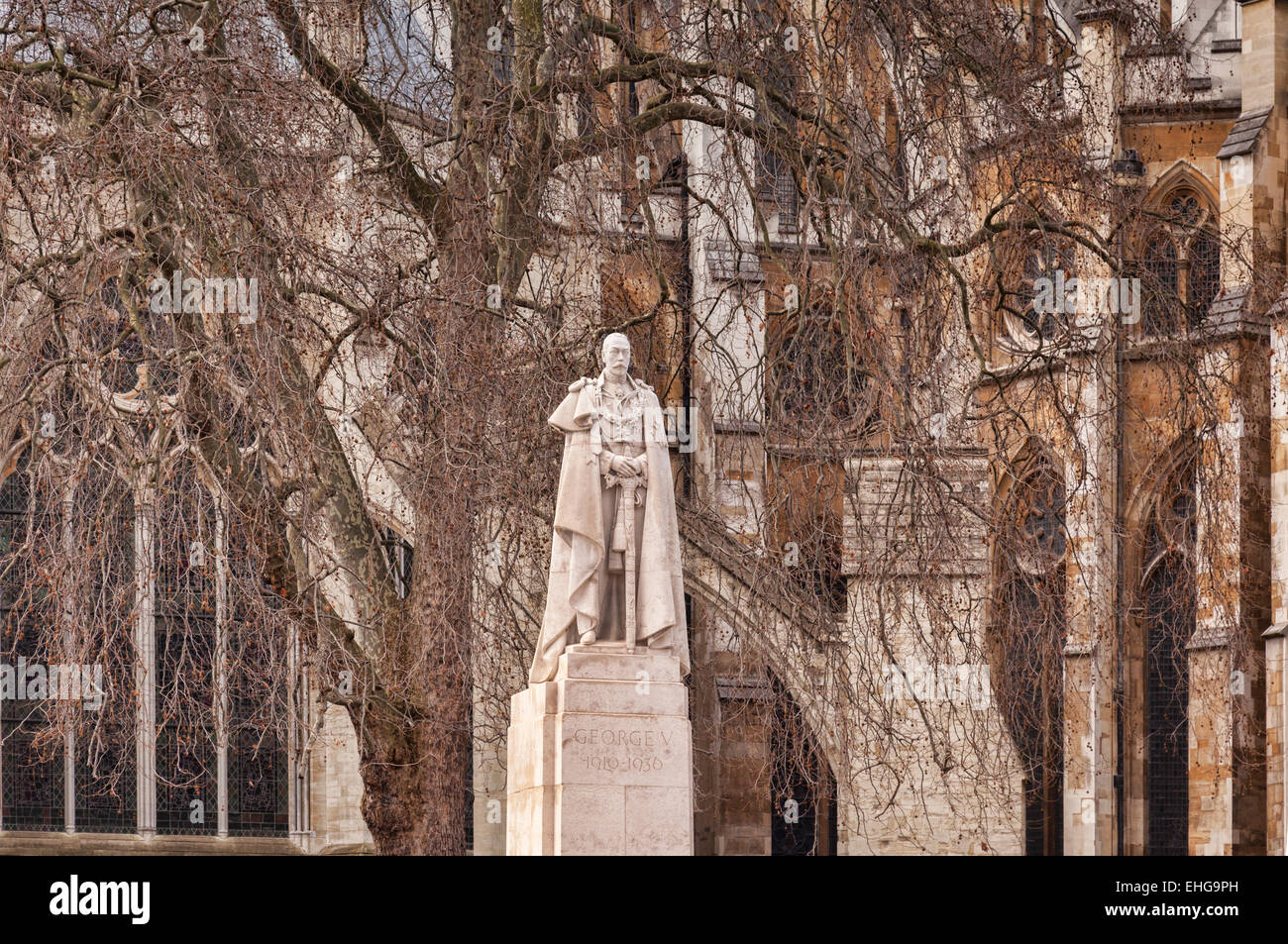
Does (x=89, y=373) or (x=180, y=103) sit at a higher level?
(x=180, y=103)

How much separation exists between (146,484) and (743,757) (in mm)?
9594

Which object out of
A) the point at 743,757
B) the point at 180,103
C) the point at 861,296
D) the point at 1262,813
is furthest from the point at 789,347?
the point at 1262,813

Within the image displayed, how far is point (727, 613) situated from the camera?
17.0 m

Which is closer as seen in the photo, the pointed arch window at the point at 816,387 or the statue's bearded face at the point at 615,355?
the statue's bearded face at the point at 615,355

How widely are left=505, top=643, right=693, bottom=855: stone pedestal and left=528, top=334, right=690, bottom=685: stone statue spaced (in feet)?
0.46

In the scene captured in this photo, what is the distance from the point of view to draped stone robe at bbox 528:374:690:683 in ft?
37.0

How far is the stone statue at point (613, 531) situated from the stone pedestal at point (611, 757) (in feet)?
0.46

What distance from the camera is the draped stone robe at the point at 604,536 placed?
37.0 feet

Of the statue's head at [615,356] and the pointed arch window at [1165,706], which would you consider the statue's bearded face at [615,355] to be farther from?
the pointed arch window at [1165,706]

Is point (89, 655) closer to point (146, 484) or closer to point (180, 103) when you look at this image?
point (146, 484)

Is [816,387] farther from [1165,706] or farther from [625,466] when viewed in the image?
[1165,706]
